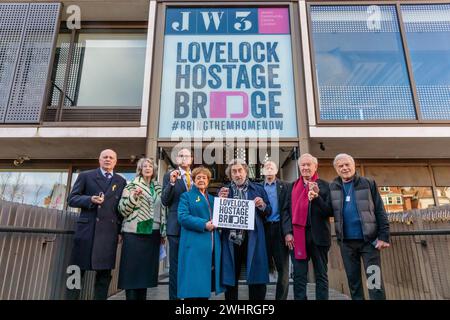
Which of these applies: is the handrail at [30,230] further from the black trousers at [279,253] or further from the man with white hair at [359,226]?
the man with white hair at [359,226]

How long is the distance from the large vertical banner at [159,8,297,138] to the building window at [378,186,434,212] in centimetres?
427

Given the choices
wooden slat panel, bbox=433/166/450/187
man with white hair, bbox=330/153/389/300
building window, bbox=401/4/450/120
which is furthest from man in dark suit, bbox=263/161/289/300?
wooden slat panel, bbox=433/166/450/187

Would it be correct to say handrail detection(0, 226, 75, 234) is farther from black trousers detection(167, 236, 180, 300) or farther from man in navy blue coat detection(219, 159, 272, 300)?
man in navy blue coat detection(219, 159, 272, 300)

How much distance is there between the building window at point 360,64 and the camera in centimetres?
757

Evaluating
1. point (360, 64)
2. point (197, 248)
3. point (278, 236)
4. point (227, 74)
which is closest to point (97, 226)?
point (197, 248)

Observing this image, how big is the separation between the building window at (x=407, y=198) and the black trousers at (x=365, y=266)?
655 cm

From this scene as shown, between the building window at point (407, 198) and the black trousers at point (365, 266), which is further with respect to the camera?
the building window at point (407, 198)

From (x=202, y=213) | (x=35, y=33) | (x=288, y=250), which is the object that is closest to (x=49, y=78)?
(x=35, y=33)

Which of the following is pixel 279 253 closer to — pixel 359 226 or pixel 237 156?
pixel 359 226

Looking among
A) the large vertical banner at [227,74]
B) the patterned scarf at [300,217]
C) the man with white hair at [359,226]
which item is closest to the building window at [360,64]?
the large vertical banner at [227,74]

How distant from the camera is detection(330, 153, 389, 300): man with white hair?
10.5 ft

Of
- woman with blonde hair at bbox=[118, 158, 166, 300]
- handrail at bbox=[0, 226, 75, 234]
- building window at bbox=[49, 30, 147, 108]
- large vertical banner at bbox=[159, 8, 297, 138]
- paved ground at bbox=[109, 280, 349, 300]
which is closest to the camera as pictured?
handrail at bbox=[0, 226, 75, 234]

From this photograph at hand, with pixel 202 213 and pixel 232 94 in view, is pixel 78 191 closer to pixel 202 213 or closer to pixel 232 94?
pixel 202 213

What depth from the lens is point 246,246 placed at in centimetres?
346
